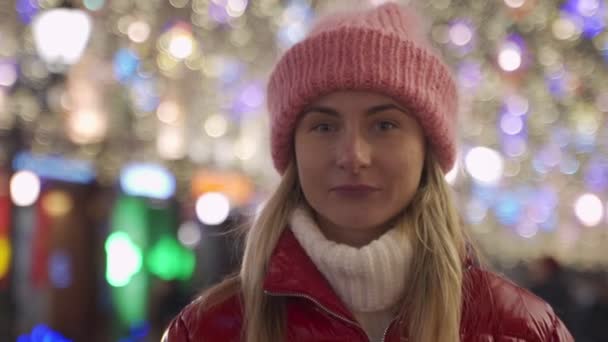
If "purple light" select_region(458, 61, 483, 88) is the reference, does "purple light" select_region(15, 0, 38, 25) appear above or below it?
above

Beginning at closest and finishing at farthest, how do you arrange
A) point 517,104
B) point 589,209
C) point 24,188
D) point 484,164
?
1. point 24,188
2. point 517,104
3. point 484,164
4. point 589,209

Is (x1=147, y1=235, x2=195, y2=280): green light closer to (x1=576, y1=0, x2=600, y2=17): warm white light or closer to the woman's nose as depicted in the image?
(x1=576, y1=0, x2=600, y2=17): warm white light

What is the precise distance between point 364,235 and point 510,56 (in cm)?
949

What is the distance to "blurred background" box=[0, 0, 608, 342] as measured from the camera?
741 cm

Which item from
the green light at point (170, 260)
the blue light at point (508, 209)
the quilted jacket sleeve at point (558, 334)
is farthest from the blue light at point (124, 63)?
the blue light at point (508, 209)

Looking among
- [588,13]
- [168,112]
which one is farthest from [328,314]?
[588,13]

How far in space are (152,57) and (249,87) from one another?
2148mm

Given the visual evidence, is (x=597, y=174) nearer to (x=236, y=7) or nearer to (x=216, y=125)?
(x=216, y=125)

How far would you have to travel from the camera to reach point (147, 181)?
34.2 feet

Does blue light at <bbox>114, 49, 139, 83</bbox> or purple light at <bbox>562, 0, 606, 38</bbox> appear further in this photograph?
purple light at <bbox>562, 0, 606, 38</bbox>

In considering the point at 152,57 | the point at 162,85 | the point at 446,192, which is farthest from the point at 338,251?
the point at 162,85

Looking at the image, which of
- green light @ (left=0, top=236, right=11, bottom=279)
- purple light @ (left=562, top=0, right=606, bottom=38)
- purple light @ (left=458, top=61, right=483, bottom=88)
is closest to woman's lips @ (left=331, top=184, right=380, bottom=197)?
green light @ (left=0, top=236, right=11, bottom=279)

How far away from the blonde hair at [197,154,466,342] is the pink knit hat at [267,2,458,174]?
0.31 feet

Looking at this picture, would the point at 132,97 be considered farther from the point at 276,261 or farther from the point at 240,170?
the point at 276,261
